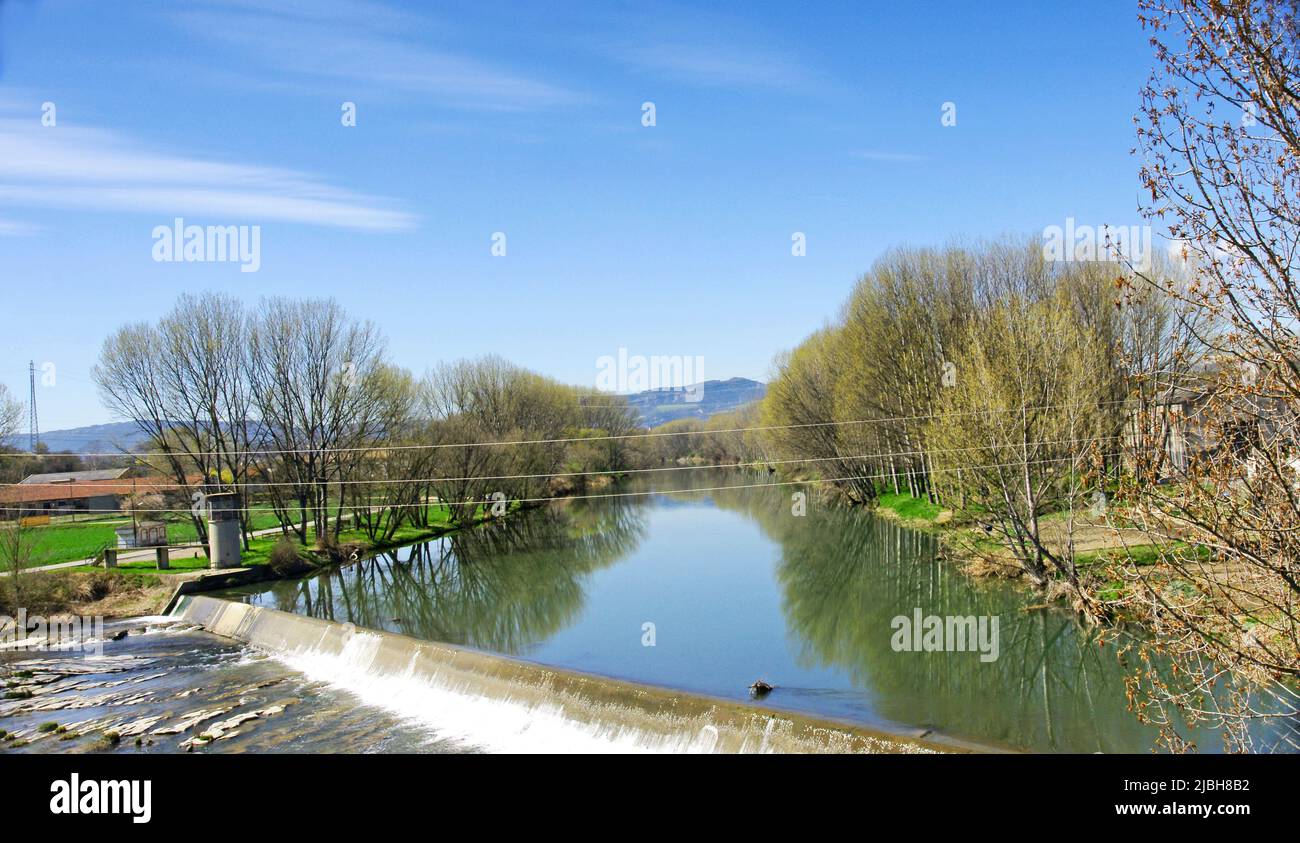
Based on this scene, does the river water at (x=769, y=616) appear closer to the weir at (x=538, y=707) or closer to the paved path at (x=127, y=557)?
the weir at (x=538, y=707)

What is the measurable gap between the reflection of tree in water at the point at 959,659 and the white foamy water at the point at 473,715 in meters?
3.87

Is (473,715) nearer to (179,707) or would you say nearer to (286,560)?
(179,707)

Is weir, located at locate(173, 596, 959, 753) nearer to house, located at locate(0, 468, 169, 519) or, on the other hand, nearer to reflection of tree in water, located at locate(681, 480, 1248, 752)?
A: reflection of tree in water, located at locate(681, 480, 1248, 752)

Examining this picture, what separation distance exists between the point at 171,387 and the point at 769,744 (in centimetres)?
3172

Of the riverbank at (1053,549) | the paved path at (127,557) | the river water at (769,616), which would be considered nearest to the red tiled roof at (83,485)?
the paved path at (127,557)

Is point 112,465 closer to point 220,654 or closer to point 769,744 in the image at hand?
point 220,654

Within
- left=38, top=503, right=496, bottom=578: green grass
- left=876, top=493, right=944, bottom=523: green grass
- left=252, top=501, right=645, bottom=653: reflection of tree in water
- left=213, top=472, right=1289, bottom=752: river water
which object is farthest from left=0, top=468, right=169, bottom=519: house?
left=876, top=493, right=944, bottom=523: green grass

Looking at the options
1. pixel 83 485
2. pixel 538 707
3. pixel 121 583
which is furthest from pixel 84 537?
pixel 538 707

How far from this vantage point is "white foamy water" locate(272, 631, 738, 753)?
483 inches

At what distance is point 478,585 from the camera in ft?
94.1

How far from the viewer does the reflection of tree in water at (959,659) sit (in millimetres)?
12359

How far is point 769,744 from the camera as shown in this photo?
35.9ft

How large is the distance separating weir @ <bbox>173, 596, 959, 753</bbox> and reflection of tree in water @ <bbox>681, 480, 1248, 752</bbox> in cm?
265
